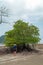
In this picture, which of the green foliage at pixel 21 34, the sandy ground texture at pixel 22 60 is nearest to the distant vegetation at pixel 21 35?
the green foliage at pixel 21 34

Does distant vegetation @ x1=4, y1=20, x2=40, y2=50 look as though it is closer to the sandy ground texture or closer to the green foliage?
the green foliage

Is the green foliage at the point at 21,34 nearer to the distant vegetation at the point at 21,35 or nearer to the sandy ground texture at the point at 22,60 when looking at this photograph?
the distant vegetation at the point at 21,35

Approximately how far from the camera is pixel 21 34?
119 feet

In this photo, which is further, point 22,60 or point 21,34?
point 21,34

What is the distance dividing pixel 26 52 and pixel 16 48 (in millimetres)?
2215

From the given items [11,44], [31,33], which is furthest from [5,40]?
[31,33]

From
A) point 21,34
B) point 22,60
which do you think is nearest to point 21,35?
point 21,34

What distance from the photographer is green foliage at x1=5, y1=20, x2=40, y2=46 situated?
3603cm

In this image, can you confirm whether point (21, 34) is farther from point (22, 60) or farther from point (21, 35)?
point (22, 60)

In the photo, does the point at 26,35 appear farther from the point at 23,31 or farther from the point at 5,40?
the point at 5,40

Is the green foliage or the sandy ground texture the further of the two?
the green foliage

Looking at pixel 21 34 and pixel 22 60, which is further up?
pixel 21 34

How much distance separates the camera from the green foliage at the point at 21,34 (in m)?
36.0

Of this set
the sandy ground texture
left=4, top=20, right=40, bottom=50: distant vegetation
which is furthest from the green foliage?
the sandy ground texture
